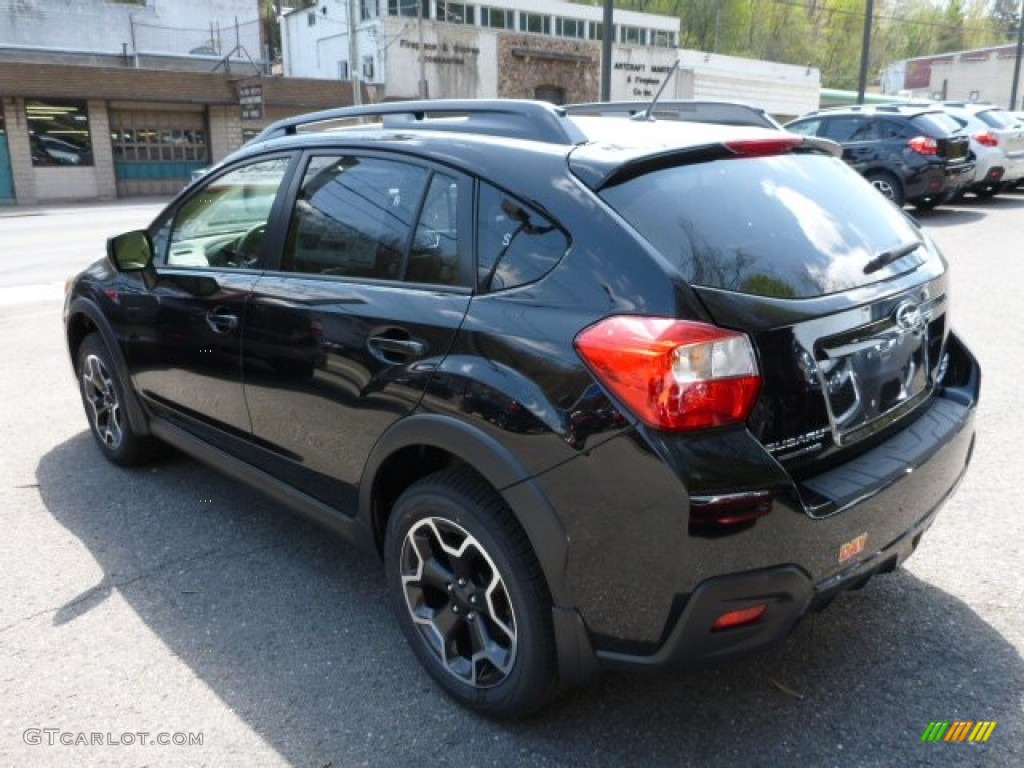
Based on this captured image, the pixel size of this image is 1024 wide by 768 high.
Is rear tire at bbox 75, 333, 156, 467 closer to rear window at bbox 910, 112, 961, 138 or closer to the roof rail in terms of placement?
the roof rail

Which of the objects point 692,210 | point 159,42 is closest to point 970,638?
point 692,210

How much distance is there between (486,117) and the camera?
2916mm

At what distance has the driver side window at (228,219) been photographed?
3463mm

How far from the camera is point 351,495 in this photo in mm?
2994

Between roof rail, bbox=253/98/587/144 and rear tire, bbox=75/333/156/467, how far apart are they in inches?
78.2

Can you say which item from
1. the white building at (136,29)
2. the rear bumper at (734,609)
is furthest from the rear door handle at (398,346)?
the white building at (136,29)

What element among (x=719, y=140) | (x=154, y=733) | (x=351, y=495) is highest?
(x=719, y=140)

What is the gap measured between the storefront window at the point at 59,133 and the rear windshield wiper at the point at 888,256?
1320 inches

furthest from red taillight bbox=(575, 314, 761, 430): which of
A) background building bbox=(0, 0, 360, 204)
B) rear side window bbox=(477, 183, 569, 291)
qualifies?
background building bbox=(0, 0, 360, 204)

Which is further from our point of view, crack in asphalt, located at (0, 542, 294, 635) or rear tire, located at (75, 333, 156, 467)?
rear tire, located at (75, 333, 156, 467)

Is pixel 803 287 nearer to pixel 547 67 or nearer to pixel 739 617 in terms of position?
pixel 739 617

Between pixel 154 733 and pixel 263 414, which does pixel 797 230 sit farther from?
pixel 154 733

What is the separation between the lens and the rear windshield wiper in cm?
264

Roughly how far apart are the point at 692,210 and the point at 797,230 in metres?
0.37
